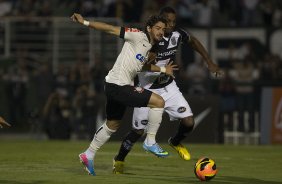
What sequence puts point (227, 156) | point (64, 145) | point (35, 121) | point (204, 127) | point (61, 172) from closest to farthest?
point (61, 172), point (227, 156), point (64, 145), point (204, 127), point (35, 121)

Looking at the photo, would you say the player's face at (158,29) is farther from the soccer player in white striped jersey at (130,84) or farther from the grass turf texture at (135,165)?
the grass turf texture at (135,165)

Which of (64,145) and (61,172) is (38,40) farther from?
(61,172)

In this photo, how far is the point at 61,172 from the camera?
1397cm

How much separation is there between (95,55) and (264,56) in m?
4.65

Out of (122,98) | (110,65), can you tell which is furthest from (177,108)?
(110,65)

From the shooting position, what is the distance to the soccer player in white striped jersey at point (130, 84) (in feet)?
42.6

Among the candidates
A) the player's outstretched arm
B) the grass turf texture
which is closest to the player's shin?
the grass turf texture

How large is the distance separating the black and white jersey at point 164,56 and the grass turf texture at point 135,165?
1.37 meters

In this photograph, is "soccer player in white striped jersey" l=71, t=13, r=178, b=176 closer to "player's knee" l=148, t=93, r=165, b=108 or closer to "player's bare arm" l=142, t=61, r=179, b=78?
"player's knee" l=148, t=93, r=165, b=108

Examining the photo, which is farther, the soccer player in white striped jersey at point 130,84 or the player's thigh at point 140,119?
the player's thigh at point 140,119

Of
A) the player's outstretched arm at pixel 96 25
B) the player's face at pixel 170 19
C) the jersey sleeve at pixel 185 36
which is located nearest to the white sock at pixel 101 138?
the player's outstretched arm at pixel 96 25

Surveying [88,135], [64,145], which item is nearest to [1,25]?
[88,135]

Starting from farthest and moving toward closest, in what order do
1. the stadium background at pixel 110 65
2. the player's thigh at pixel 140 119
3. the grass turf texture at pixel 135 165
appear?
the stadium background at pixel 110 65, the player's thigh at pixel 140 119, the grass turf texture at pixel 135 165

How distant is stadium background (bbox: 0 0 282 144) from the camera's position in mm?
24078
